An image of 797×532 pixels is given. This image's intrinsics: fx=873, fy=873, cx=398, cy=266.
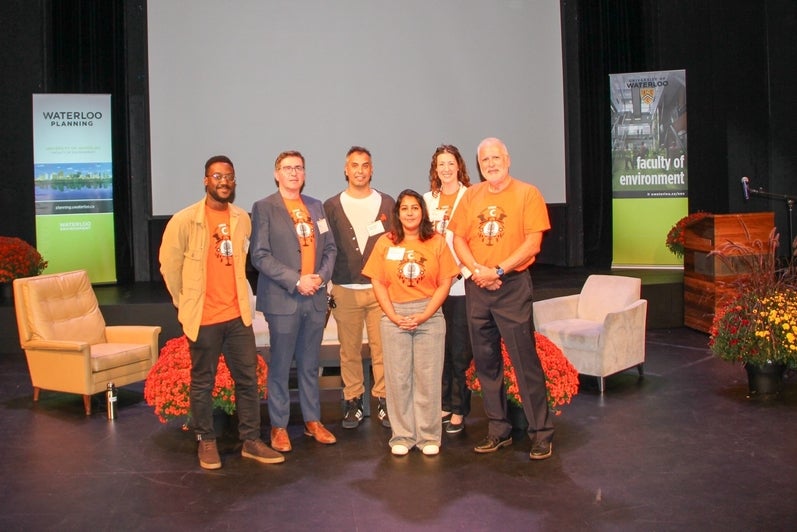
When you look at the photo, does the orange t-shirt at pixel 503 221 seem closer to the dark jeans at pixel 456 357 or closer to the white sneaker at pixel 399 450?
the dark jeans at pixel 456 357

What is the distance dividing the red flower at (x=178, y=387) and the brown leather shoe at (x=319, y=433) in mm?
310

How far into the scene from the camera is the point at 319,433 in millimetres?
4844

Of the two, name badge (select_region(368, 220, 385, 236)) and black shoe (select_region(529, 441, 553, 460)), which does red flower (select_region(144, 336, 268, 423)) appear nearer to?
name badge (select_region(368, 220, 385, 236))

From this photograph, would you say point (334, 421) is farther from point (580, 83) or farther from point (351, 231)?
point (580, 83)

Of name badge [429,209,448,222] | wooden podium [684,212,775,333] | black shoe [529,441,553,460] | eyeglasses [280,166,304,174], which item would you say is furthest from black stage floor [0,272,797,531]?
wooden podium [684,212,775,333]

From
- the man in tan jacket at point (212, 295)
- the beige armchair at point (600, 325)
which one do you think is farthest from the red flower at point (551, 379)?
the man in tan jacket at point (212, 295)

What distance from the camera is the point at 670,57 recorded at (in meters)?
9.74

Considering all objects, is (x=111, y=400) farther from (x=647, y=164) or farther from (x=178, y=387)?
(x=647, y=164)

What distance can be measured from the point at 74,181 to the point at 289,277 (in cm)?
552

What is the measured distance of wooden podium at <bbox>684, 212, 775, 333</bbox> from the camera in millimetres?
7410

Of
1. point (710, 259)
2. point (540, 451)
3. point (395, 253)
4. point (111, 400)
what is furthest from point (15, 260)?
point (710, 259)

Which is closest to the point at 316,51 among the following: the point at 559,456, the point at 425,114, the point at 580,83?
the point at 425,114

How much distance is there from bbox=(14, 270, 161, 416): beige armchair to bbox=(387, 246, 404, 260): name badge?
2.34m

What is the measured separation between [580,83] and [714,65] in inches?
56.3
